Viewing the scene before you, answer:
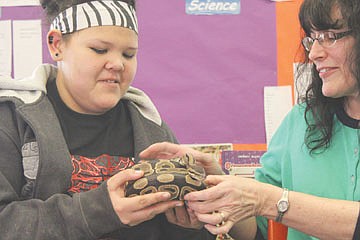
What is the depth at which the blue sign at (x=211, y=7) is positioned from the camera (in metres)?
2.09

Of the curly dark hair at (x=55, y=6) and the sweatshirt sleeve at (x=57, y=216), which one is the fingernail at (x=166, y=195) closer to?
the sweatshirt sleeve at (x=57, y=216)

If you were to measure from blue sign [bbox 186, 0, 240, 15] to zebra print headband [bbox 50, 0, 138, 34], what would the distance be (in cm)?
77

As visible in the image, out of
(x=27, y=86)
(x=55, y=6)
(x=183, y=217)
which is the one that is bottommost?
(x=183, y=217)

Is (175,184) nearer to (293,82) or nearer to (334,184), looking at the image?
(334,184)

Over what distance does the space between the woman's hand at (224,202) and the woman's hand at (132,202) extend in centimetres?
8

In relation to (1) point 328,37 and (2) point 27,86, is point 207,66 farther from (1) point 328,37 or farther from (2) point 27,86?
(2) point 27,86

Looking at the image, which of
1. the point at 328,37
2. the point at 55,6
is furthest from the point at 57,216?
the point at 328,37

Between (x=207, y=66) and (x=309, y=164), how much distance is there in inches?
31.0

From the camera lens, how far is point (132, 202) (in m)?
1.13

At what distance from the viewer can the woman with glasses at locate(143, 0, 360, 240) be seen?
4.14 feet

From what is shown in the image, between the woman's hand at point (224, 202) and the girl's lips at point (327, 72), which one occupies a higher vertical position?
the girl's lips at point (327, 72)

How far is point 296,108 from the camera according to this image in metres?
1.62

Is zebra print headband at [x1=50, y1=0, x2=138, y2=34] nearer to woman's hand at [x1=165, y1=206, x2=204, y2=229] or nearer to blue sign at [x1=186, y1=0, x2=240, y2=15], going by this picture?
woman's hand at [x1=165, y1=206, x2=204, y2=229]

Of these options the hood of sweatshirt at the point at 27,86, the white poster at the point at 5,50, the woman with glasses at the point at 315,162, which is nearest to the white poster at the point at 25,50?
the white poster at the point at 5,50
